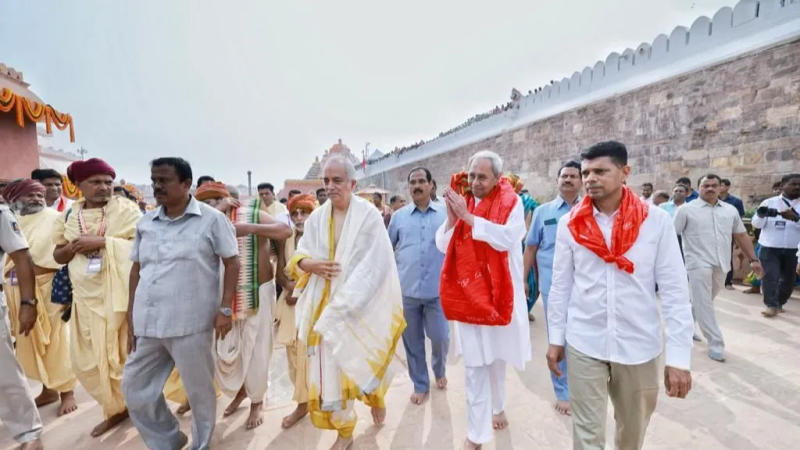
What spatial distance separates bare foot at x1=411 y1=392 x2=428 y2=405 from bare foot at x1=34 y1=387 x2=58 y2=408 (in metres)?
3.14

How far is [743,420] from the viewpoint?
2.57 metres

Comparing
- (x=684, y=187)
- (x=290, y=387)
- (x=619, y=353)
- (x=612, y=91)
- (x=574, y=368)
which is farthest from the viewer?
(x=612, y=91)

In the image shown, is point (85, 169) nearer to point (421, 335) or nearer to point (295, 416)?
point (295, 416)

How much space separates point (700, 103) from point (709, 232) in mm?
4807

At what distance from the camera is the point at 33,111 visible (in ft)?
30.6

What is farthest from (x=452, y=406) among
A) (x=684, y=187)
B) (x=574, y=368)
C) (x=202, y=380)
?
(x=684, y=187)

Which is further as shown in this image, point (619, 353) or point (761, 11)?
point (761, 11)

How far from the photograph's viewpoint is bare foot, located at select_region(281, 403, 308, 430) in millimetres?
2703

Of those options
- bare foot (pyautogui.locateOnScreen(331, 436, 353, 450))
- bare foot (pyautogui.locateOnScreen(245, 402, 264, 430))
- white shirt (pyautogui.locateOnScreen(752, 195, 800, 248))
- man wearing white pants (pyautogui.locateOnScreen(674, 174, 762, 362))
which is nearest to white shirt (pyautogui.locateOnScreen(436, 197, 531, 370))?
bare foot (pyautogui.locateOnScreen(331, 436, 353, 450))

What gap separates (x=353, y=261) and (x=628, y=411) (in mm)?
1681

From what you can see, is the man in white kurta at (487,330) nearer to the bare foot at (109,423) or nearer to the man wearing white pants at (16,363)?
the bare foot at (109,423)

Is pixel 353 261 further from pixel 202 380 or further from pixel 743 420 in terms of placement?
pixel 743 420

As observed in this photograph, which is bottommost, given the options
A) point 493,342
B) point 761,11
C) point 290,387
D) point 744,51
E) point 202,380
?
point 290,387

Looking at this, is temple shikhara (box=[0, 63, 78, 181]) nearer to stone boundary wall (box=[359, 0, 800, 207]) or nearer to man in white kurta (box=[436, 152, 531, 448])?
man in white kurta (box=[436, 152, 531, 448])
